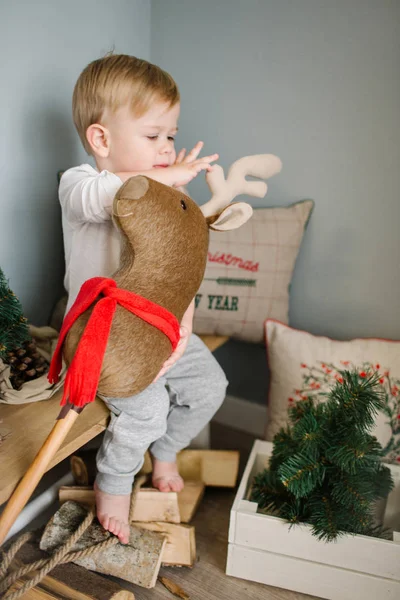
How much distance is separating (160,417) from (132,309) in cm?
32

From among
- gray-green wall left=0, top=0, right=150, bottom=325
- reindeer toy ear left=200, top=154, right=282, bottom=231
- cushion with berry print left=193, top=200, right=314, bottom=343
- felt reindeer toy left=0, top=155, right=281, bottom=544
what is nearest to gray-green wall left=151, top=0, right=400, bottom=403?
cushion with berry print left=193, top=200, right=314, bottom=343

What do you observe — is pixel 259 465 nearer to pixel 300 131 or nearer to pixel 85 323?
pixel 85 323

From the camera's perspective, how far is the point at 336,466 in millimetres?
940

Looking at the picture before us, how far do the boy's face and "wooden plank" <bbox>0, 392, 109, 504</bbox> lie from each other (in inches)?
18.4

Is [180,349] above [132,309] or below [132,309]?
below

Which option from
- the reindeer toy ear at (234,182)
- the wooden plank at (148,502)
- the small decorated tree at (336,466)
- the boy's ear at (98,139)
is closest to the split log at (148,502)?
the wooden plank at (148,502)

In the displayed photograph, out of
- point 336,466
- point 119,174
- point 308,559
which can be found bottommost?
point 308,559

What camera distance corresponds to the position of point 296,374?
1.22 m

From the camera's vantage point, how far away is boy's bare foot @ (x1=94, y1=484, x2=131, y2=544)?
36.9 inches

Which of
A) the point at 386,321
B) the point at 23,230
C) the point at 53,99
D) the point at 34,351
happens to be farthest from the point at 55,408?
the point at 386,321

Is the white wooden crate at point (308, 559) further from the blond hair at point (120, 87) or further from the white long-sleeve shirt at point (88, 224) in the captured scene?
the blond hair at point (120, 87)

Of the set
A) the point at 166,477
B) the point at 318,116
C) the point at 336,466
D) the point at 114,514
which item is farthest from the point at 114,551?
the point at 318,116

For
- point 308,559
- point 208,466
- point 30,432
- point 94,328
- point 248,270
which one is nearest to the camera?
point 94,328

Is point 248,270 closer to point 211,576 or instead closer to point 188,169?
point 188,169
